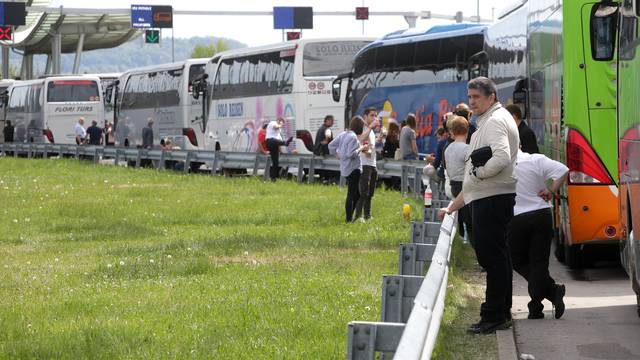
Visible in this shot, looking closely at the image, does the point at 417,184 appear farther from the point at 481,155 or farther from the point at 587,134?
the point at 481,155

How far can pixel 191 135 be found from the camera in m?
48.0

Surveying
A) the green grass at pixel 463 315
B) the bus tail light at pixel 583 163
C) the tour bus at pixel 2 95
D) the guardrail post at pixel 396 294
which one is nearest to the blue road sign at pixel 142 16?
the tour bus at pixel 2 95

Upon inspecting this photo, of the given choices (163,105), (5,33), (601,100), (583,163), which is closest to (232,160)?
(163,105)

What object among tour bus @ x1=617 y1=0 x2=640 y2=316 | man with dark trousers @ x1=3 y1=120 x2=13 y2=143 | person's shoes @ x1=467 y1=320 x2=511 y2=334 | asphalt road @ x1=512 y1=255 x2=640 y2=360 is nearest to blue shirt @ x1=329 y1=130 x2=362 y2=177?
asphalt road @ x1=512 y1=255 x2=640 y2=360

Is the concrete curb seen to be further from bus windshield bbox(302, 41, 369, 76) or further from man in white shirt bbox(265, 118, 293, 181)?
bus windshield bbox(302, 41, 369, 76)

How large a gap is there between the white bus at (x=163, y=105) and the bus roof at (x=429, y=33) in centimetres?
1397

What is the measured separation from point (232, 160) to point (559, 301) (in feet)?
89.0

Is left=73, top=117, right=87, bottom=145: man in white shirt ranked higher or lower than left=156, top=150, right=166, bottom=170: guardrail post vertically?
higher

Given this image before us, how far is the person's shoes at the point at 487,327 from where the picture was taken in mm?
10602

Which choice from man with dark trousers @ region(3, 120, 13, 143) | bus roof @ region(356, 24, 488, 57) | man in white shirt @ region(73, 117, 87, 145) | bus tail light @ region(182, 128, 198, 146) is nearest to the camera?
bus roof @ region(356, 24, 488, 57)

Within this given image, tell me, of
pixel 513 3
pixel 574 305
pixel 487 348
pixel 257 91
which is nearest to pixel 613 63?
pixel 574 305

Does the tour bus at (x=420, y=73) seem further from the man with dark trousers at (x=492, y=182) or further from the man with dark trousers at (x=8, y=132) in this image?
the man with dark trousers at (x=8, y=132)

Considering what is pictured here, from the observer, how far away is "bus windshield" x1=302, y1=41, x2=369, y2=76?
124ft

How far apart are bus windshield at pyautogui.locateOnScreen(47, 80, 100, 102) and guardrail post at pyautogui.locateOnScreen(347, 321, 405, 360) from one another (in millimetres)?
56250
